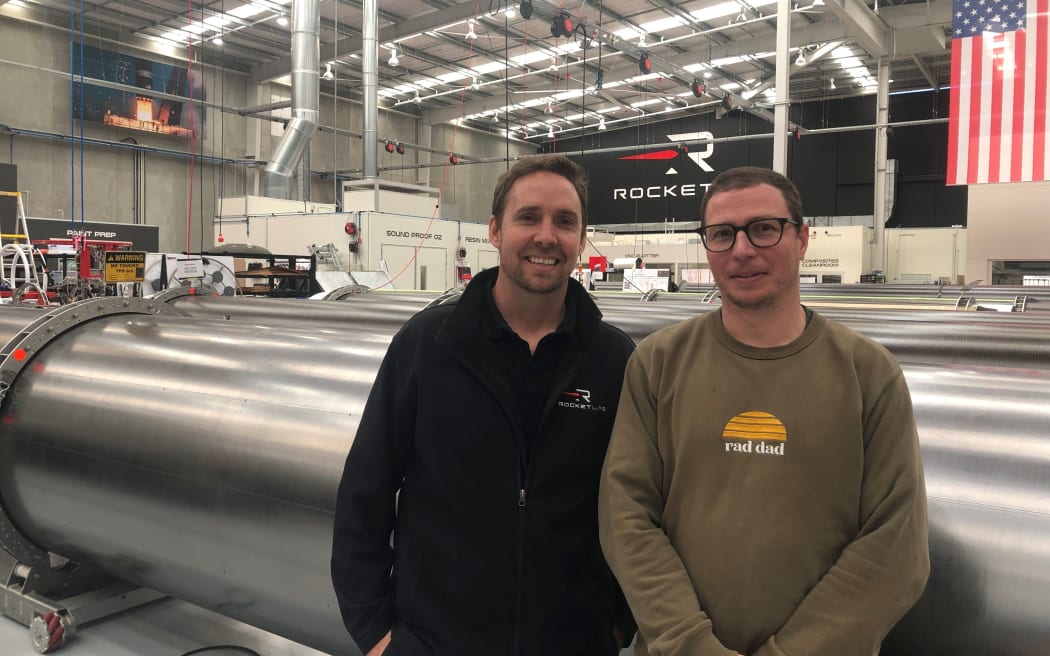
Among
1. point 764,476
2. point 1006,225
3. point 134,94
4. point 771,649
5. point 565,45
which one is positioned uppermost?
point 565,45

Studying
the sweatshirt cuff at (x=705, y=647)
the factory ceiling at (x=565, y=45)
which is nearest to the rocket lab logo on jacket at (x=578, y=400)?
the sweatshirt cuff at (x=705, y=647)

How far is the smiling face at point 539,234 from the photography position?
51.8 inches

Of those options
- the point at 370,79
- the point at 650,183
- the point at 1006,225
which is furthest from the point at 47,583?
the point at 650,183

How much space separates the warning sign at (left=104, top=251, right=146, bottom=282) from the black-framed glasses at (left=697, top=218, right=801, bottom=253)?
13.6 feet

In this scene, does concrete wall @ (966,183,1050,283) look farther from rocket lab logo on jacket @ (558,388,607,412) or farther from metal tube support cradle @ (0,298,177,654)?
metal tube support cradle @ (0,298,177,654)

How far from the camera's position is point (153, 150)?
14.2m

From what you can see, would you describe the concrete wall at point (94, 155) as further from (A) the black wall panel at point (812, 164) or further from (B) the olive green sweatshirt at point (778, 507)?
(B) the olive green sweatshirt at point (778, 507)

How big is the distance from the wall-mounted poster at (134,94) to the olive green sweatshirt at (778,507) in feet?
43.3

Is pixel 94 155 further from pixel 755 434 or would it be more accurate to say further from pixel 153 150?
pixel 755 434

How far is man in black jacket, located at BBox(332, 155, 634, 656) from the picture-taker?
1.27 m

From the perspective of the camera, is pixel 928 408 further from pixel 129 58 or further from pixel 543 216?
pixel 129 58

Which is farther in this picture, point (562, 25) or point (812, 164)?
point (812, 164)

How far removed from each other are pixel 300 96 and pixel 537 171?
9333 millimetres

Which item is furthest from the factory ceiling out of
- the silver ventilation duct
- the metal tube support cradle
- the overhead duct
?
the metal tube support cradle
